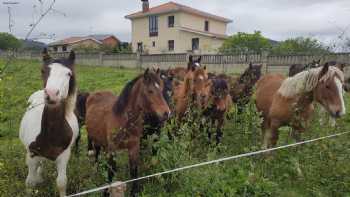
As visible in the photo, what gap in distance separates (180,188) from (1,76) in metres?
2.70

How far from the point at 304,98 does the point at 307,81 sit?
295 millimetres

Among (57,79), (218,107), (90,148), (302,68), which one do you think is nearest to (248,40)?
(302,68)

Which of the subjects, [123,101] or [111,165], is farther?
[123,101]

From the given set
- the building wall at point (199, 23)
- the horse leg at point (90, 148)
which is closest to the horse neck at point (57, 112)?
the horse leg at point (90, 148)

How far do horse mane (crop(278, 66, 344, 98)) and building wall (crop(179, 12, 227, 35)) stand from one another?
4176cm

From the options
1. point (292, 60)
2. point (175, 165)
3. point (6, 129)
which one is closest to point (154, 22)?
point (292, 60)

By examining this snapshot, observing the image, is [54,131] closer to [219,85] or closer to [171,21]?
[219,85]

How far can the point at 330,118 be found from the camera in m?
6.07

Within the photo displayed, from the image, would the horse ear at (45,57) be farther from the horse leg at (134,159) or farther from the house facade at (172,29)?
the house facade at (172,29)

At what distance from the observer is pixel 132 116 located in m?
4.70

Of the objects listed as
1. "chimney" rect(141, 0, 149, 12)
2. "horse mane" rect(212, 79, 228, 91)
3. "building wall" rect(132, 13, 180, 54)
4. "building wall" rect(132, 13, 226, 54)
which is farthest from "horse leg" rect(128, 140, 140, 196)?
"chimney" rect(141, 0, 149, 12)

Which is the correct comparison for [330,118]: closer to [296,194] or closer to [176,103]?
[296,194]

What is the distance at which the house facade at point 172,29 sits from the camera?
46.2 meters

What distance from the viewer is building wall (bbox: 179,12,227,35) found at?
47.1 metres
